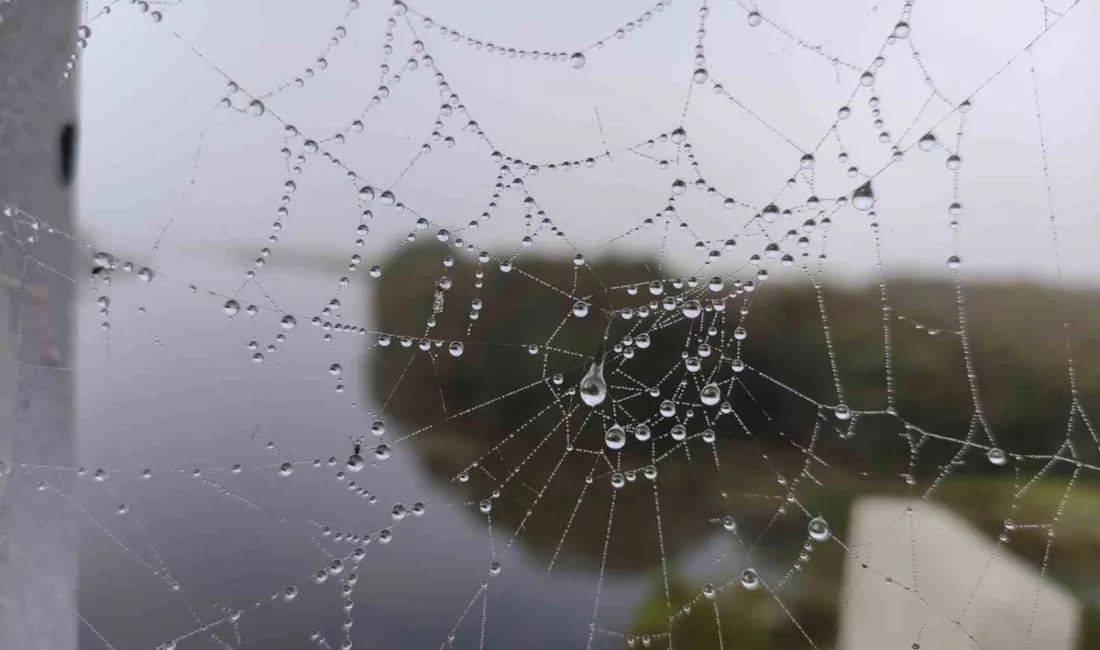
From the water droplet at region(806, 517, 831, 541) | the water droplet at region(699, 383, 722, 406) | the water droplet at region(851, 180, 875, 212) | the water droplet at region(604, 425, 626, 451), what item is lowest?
Result: the water droplet at region(806, 517, 831, 541)

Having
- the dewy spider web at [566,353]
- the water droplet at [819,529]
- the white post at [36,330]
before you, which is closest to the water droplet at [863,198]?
the dewy spider web at [566,353]

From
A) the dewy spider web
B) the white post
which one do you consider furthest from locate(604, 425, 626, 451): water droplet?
the white post

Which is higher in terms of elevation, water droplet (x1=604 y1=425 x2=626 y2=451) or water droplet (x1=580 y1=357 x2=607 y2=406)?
water droplet (x1=580 y1=357 x2=607 y2=406)

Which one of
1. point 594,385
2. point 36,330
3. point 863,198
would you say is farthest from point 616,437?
point 36,330

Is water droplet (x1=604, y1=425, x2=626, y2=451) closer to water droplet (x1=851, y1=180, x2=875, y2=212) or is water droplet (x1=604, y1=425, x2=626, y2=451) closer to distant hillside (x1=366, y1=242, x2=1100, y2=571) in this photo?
distant hillside (x1=366, y1=242, x2=1100, y2=571)

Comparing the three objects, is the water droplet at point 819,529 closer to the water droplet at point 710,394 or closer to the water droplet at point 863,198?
the water droplet at point 710,394

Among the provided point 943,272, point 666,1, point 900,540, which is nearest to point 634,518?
point 900,540
